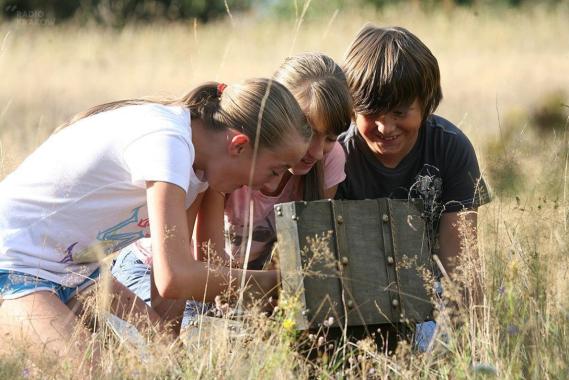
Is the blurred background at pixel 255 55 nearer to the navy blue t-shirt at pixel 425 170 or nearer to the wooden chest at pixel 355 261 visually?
the navy blue t-shirt at pixel 425 170

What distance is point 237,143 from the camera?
3.29 m

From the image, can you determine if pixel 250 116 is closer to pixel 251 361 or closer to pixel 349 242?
pixel 349 242

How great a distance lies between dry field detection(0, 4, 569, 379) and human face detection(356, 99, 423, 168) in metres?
0.40

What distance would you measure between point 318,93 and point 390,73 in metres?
0.40

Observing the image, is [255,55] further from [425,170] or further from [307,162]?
[307,162]

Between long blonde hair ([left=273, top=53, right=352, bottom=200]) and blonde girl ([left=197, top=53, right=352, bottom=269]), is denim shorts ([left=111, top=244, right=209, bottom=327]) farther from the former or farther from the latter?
long blonde hair ([left=273, top=53, right=352, bottom=200])

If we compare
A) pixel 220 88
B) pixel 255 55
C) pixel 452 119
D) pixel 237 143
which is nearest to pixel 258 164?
pixel 237 143

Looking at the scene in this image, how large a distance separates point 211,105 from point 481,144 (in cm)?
274

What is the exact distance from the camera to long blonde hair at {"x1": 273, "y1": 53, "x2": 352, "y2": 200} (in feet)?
11.8

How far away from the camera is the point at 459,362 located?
116 inches

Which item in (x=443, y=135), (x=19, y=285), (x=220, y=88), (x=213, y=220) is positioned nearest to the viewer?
(x=19, y=285)

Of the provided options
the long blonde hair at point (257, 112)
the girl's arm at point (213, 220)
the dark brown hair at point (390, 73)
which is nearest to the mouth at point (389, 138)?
the dark brown hair at point (390, 73)

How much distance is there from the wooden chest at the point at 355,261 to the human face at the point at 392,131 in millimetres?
641

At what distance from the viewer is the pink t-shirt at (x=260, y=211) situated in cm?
382
